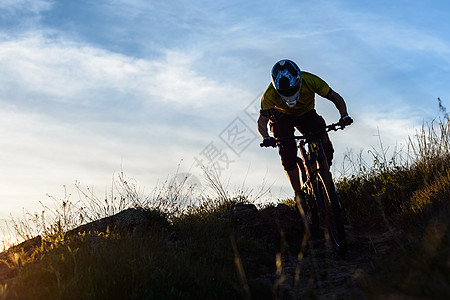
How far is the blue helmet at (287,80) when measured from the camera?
5613 millimetres

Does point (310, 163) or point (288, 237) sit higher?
point (310, 163)

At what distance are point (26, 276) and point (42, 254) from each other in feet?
2.00

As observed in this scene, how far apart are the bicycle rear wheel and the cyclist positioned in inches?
24.5

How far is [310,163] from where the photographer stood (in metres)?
5.66

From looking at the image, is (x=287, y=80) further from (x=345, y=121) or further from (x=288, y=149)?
(x=288, y=149)

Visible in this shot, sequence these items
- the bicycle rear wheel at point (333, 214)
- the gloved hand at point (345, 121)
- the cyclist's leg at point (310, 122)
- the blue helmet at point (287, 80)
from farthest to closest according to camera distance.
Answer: the cyclist's leg at point (310, 122) < the blue helmet at point (287, 80) < the gloved hand at point (345, 121) < the bicycle rear wheel at point (333, 214)

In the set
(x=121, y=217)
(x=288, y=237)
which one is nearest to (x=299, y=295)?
(x=288, y=237)

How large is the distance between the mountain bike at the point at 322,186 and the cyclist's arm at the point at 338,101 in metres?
0.37

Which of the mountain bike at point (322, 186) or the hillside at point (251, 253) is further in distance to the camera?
the mountain bike at point (322, 186)

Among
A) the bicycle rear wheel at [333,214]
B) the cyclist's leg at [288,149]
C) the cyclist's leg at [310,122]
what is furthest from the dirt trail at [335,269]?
the cyclist's leg at [310,122]

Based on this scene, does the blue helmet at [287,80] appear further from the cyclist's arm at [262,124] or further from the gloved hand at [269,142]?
the gloved hand at [269,142]

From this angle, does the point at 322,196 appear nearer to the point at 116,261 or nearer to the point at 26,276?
the point at 116,261

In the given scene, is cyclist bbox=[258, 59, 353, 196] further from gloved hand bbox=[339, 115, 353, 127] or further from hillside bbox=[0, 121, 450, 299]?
hillside bbox=[0, 121, 450, 299]

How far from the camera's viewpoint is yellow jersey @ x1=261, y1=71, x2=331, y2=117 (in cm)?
594
